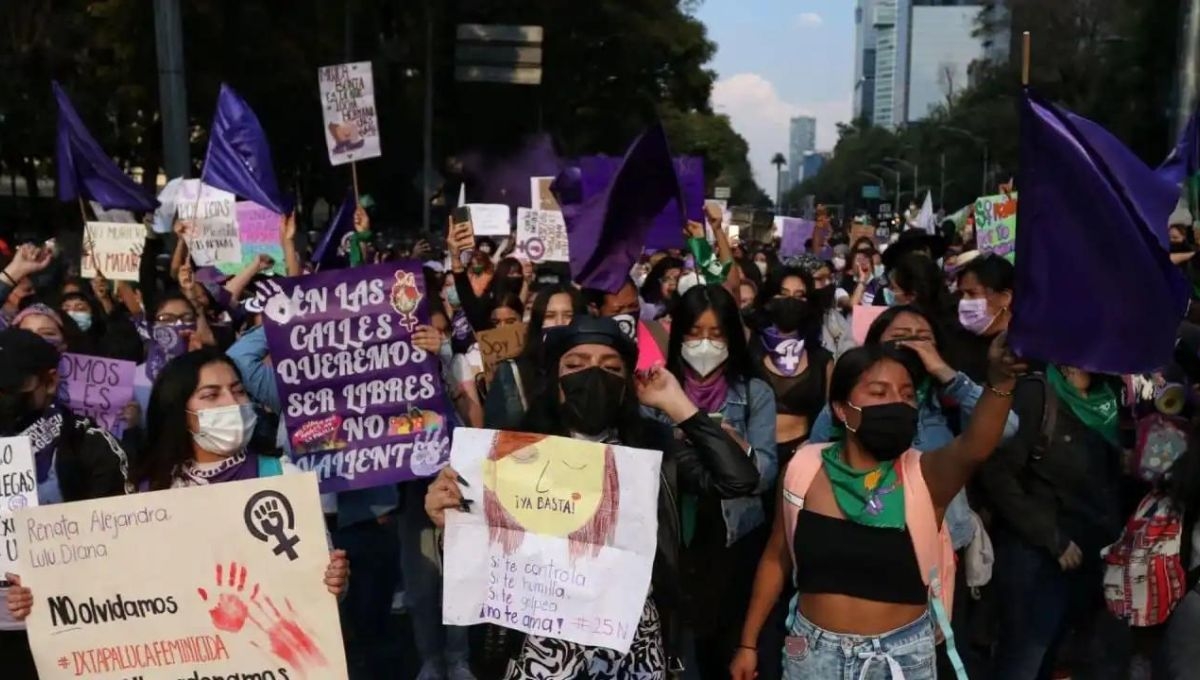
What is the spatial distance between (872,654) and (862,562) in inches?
9.0

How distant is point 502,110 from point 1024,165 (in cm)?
3312

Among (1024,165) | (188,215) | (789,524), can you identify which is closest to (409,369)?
(789,524)

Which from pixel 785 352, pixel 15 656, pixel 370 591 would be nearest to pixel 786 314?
pixel 785 352

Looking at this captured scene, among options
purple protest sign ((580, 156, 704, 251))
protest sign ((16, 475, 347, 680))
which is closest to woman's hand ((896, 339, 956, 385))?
protest sign ((16, 475, 347, 680))

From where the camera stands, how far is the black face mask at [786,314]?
5617mm

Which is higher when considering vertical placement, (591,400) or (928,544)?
(591,400)

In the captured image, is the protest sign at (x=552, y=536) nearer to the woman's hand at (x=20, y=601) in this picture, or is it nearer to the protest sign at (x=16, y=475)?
the woman's hand at (x=20, y=601)

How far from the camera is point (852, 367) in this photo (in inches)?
139

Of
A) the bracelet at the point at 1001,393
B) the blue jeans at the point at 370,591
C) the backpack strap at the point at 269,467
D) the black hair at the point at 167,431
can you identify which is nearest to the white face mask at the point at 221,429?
the black hair at the point at 167,431

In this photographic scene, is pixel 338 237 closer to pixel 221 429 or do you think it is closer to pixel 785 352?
pixel 785 352

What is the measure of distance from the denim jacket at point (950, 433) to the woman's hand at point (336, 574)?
4.71ft

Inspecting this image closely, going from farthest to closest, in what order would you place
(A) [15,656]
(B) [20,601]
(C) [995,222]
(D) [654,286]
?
(C) [995,222]
(D) [654,286]
(A) [15,656]
(B) [20,601]

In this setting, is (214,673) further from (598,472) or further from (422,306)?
(422,306)

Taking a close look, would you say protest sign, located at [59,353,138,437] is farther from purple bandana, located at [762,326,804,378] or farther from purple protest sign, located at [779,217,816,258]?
purple protest sign, located at [779,217,816,258]
